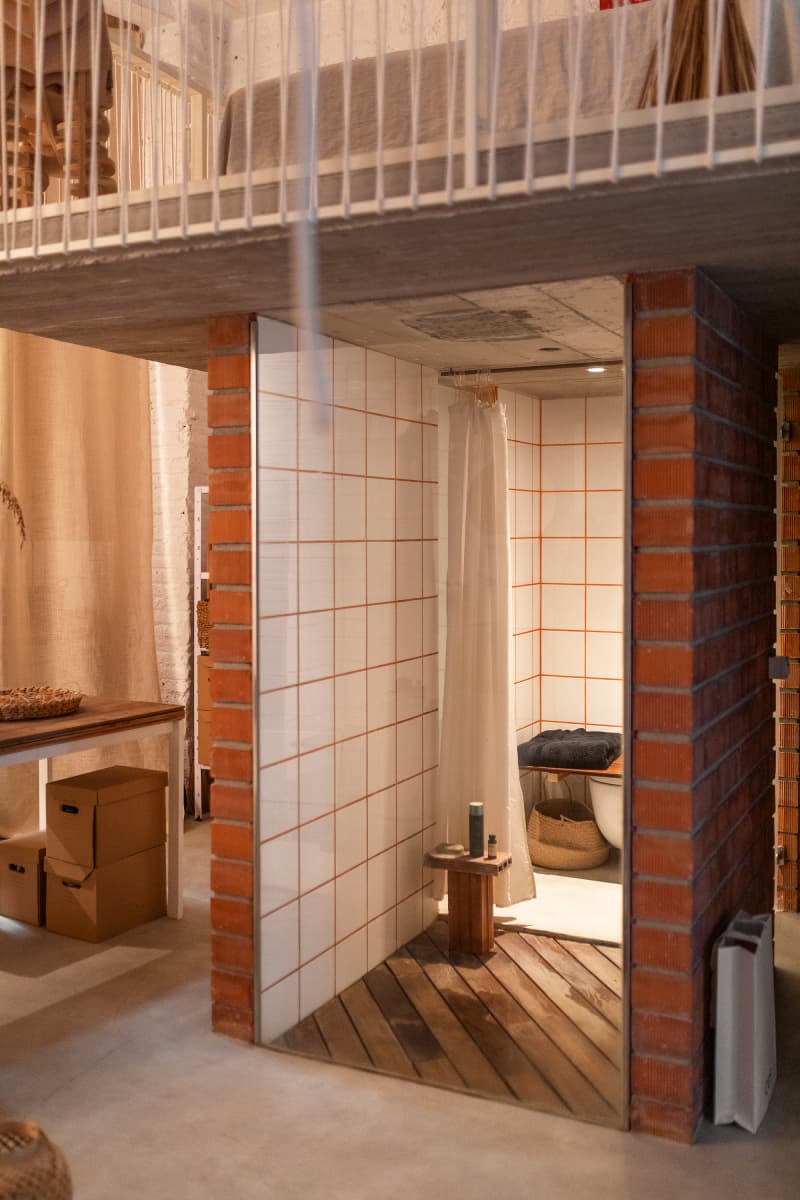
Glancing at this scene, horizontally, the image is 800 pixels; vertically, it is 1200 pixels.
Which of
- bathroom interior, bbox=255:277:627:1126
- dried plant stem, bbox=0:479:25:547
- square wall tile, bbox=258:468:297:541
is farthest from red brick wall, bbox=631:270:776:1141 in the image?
dried plant stem, bbox=0:479:25:547

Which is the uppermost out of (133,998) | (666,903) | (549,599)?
(549,599)

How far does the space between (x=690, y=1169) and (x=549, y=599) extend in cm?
131

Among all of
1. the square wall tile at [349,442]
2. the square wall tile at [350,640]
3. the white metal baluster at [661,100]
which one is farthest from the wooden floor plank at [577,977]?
the white metal baluster at [661,100]

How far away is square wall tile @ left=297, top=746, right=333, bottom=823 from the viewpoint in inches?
122

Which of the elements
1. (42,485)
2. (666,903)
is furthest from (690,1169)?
(42,485)

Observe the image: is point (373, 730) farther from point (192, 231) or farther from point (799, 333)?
point (799, 333)

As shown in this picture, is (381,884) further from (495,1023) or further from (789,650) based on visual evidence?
(789,650)

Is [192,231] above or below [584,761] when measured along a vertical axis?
above

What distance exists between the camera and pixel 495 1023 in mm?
2945

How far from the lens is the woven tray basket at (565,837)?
107 inches

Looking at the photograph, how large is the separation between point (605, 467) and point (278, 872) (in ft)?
4.55

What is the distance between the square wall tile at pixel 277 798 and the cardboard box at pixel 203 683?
2.55 metres

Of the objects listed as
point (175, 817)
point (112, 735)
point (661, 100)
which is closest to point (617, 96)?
point (661, 100)

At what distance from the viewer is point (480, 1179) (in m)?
2.44
